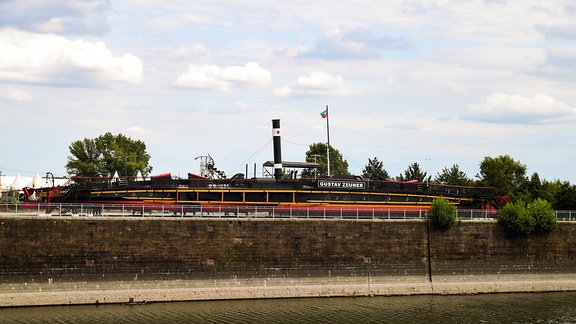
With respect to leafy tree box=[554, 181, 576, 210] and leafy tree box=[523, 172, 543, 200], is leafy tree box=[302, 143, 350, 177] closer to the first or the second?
leafy tree box=[523, 172, 543, 200]

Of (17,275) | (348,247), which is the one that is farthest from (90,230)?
(348,247)

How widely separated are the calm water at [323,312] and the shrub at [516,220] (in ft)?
23.1

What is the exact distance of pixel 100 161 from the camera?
114750mm

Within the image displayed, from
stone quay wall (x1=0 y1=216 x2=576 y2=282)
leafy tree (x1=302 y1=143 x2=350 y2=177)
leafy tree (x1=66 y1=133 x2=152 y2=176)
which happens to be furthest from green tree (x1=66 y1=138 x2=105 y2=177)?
stone quay wall (x1=0 y1=216 x2=576 y2=282)

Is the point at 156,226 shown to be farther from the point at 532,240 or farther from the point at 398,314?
the point at 532,240

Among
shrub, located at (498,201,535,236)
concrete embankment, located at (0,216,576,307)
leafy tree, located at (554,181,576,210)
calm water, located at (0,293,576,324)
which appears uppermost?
leafy tree, located at (554,181,576,210)

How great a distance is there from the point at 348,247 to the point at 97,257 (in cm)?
1878

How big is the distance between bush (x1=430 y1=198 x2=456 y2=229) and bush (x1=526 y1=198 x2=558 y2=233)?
7417mm

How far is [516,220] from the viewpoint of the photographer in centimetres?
6625

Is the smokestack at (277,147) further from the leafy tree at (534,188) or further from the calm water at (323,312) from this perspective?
the leafy tree at (534,188)

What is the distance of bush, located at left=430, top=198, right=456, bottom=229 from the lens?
64.5m

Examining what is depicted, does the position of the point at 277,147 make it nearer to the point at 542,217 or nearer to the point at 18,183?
the point at 542,217

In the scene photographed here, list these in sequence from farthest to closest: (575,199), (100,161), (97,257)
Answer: (100,161), (575,199), (97,257)

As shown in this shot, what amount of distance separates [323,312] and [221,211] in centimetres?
1220
